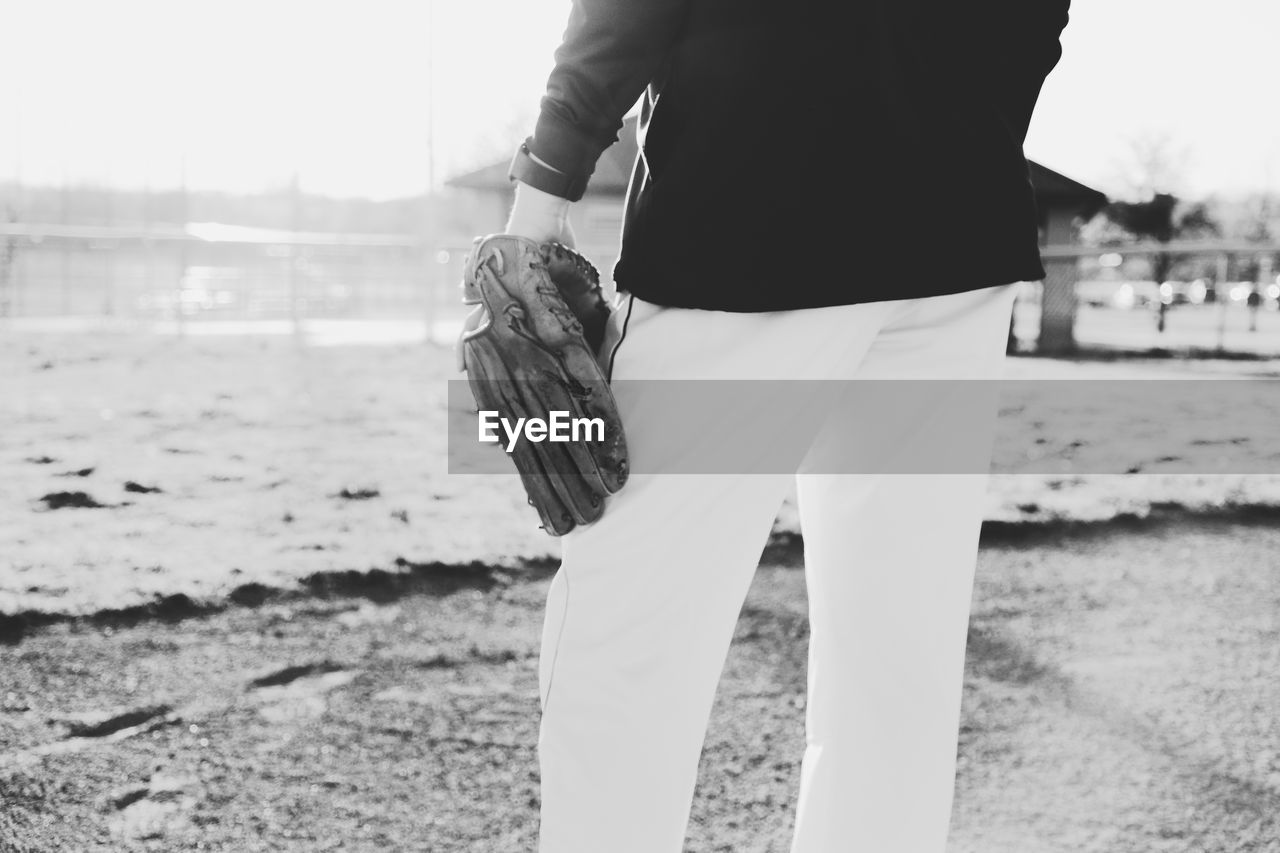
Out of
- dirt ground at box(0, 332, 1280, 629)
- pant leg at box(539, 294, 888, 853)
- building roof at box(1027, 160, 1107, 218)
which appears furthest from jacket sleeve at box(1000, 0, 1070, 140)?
building roof at box(1027, 160, 1107, 218)

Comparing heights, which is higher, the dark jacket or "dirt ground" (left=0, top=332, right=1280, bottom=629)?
the dark jacket

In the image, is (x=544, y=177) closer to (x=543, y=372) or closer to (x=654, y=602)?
(x=543, y=372)

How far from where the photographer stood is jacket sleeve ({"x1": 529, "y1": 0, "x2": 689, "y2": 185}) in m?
1.06

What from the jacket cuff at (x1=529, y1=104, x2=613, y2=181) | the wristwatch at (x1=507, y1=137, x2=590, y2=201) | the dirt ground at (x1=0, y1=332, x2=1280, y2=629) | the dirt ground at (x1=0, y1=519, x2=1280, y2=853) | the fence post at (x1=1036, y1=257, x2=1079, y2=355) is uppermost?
the jacket cuff at (x1=529, y1=104, x2=613, y2=181)

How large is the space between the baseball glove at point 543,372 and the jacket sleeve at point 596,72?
112 millimetres

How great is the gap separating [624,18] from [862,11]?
0.77ft

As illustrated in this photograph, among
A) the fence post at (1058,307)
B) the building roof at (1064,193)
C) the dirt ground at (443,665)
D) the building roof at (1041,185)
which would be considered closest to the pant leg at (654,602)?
the dirt ground at (443,665)

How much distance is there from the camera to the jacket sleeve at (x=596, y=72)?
1.06 m

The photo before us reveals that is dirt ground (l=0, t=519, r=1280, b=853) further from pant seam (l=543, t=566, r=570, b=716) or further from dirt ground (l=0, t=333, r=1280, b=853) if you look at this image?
pant seam (l=543, t=566, r=570, b=716)

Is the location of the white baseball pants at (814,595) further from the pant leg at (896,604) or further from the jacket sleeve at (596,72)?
the jacket sleeve at (596,72)

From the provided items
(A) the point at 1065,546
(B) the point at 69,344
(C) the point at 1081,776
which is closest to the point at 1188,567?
(A) the point at 1065,546

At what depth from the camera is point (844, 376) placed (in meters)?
1.15

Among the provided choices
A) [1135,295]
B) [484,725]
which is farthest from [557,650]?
[1135,295]

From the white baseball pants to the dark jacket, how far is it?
0.17ft
